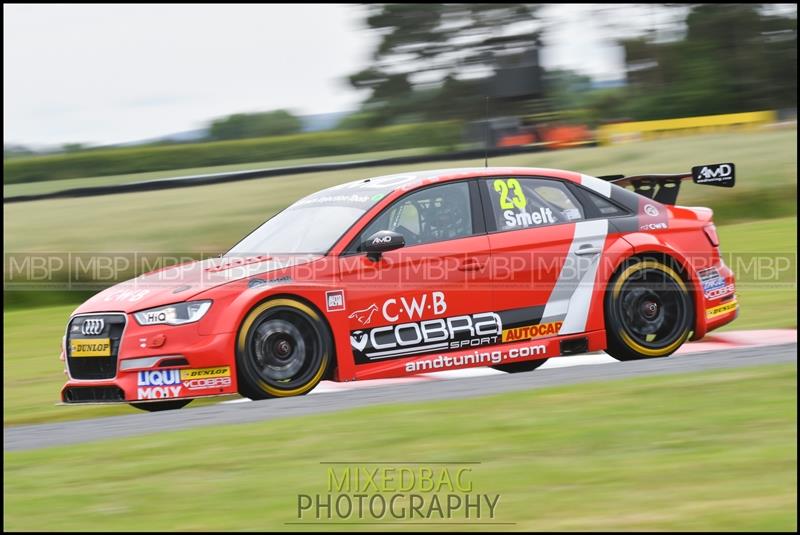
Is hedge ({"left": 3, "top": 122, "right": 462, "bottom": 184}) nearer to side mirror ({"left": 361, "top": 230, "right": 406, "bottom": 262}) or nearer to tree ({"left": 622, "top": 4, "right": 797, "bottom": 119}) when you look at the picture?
side mirror ({"left": 361, "top": 230, "right": 406, "bottom": 262})

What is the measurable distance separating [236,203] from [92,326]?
10.5m

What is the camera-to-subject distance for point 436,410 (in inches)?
248

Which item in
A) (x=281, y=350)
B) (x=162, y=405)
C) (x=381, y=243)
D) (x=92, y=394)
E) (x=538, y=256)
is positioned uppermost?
(x=381, y=243)

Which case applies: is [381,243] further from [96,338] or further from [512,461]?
[512,461]

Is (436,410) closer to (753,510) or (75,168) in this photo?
(753,510)

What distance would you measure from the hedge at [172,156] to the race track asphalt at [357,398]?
14054 millimetres

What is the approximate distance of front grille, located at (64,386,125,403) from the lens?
7215 mm

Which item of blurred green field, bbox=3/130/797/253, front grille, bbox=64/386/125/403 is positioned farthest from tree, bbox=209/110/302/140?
front grille, bbox=64/386/125/403

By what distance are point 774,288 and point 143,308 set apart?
825cm

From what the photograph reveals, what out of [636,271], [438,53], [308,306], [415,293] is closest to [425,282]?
[415,293]

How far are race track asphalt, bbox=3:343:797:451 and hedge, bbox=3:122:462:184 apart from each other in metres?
14.1

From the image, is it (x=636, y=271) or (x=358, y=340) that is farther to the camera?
(x=636, y=271)

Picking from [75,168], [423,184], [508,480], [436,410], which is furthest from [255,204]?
[508,480]

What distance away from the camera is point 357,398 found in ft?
23.3
